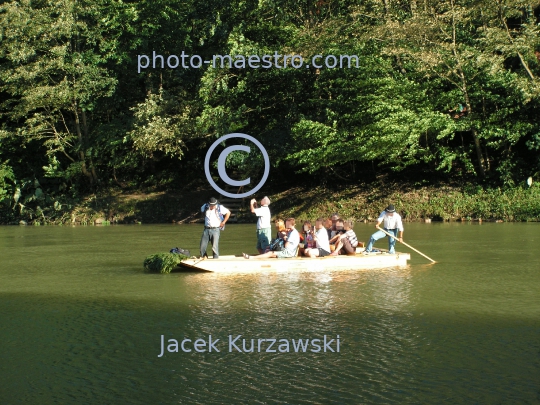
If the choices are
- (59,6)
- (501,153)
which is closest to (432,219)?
(501,153)

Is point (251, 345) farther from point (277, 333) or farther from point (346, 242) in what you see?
point (346, 242)

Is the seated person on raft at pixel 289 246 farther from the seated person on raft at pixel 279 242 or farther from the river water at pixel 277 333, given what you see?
the river water at pixel 277 333

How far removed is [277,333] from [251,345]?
623mm

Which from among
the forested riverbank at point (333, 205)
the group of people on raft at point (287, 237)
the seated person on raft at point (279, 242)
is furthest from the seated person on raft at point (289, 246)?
the forested riverbank at point (333, 205)

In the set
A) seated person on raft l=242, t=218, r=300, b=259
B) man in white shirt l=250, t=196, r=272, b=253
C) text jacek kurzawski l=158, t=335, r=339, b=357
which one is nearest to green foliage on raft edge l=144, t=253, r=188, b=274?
seated person on raft l=242, t=218, r=300, b=259

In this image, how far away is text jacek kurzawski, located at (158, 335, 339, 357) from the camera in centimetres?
833

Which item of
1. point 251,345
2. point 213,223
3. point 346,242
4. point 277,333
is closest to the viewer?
point 251,345

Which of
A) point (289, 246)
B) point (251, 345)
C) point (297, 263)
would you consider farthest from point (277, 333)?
point (289, 246)

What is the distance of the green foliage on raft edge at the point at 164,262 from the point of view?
1484 cm

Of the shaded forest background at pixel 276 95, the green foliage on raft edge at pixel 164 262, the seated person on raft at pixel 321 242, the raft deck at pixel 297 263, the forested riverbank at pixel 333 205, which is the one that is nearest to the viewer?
the raft deck at pixel 297 263

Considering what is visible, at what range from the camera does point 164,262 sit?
14.9 m

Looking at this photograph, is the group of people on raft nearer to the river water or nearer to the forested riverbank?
the river water

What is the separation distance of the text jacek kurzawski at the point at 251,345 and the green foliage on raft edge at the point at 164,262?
19.8 ft

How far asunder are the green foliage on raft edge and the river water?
0.36 m
